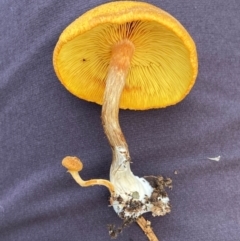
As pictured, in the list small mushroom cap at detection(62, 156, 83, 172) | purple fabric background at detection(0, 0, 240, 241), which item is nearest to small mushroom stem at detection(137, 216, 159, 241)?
purple fabric background at detection(0, 0, 240, 241)

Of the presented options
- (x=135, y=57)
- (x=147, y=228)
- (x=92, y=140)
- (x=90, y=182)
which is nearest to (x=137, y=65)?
(x=135, y=57)

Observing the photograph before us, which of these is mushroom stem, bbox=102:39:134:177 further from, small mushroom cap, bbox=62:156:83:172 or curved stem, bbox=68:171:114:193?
small mushroom cap, bbox=62:156:83:172

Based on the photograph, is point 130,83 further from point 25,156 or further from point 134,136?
point 25,156

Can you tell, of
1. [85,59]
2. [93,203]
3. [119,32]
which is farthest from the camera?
[93,203]

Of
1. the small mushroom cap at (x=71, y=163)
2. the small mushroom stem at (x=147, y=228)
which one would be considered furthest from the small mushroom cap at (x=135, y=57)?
the small mushroom stem at (x=147, y=228)

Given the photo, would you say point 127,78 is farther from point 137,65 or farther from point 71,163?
point 71,163

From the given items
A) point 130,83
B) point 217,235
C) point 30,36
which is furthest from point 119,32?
point 217,235

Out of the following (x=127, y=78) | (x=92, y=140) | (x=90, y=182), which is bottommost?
(x=90, y=182)
